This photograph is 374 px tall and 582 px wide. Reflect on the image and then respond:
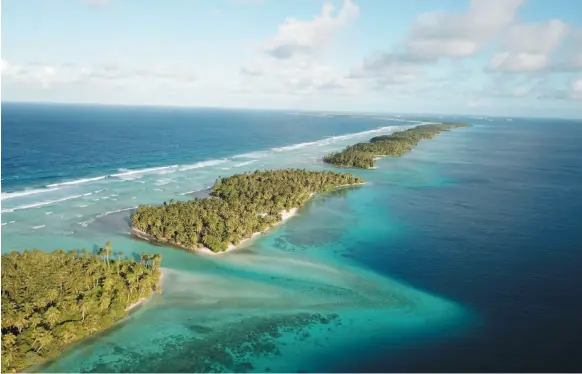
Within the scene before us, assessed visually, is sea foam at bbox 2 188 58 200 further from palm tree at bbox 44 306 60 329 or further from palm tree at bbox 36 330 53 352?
palm tree at bbox 36 330 53 352

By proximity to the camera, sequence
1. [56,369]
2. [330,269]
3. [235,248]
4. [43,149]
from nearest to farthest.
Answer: [56,369] → [330,269] → [235,248] → [43,149]

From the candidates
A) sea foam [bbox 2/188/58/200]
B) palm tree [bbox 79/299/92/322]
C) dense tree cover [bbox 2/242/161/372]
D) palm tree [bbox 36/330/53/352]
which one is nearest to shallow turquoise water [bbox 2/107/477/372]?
sea foam [bbox 2/188/58/200]

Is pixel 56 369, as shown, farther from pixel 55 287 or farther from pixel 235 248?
pixel 235 248

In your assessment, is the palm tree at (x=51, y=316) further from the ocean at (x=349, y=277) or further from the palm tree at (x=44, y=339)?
the ocean at (x=349, y=277)

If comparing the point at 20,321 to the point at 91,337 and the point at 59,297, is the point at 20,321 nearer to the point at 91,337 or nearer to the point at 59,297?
the point at 59,297

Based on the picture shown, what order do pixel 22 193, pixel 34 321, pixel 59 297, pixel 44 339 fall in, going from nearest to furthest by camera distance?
pixel 44 339, pixel 34 321, pixel 59 297, pixel 22 193

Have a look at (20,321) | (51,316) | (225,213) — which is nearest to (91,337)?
(51,316)

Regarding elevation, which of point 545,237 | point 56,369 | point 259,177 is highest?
point 259,177

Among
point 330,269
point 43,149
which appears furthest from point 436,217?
point 43,149
